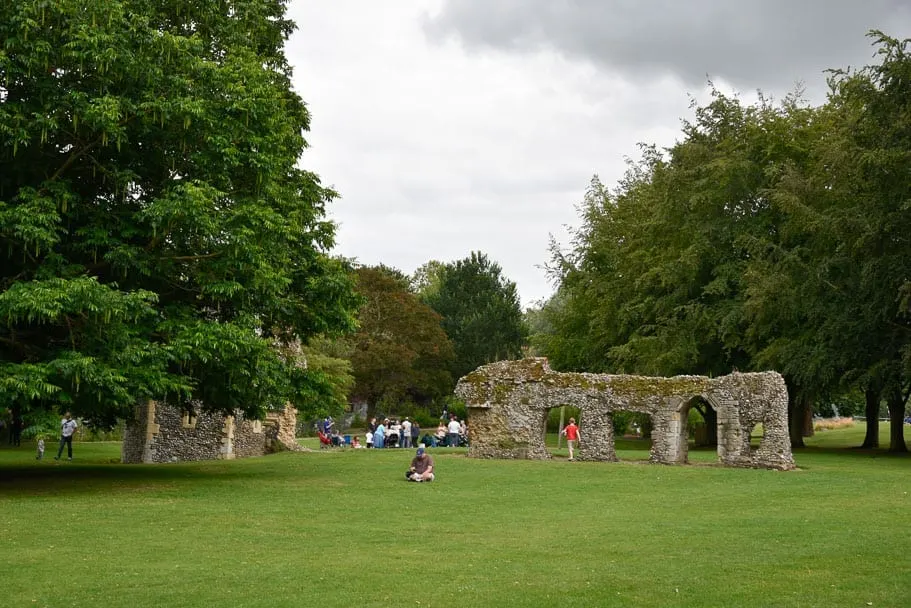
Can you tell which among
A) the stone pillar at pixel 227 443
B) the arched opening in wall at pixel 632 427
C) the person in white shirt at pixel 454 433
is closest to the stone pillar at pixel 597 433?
the person in white shirt at pixel 454 433

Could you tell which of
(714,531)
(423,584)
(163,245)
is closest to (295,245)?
(163,245)

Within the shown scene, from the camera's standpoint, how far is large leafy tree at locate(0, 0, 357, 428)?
19672 millimetres

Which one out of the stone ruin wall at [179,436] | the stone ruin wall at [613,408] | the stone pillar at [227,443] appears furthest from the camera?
the stone pillar at [227,443]

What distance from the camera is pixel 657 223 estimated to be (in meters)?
42.9

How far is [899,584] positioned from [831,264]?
2628 cm

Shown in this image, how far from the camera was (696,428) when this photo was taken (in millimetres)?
50312

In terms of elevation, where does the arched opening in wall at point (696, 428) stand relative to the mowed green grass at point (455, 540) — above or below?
above

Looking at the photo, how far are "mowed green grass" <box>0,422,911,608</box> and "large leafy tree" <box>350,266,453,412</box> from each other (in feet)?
124

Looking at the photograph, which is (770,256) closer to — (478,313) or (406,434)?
(406,434)

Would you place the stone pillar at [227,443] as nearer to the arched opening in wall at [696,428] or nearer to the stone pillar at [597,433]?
the stone pillar at [597,433]

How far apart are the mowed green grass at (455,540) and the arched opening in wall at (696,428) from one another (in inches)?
192

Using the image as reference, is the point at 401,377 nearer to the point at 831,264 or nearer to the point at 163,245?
the point at 831,264

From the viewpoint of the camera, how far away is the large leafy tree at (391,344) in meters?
63.3

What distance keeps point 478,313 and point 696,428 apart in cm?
2788
